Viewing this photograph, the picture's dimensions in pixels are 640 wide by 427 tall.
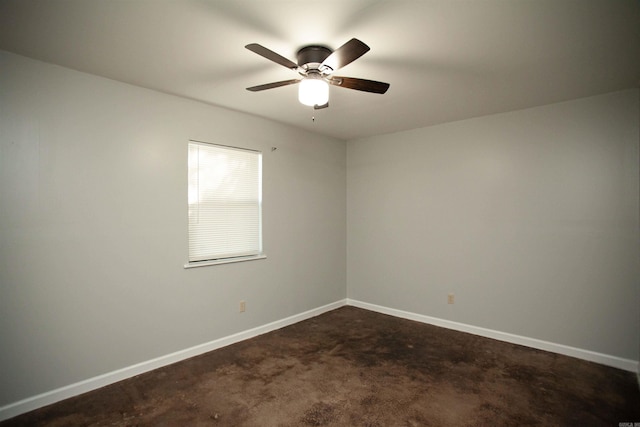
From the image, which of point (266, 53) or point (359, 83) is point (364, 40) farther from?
point (266, 53)

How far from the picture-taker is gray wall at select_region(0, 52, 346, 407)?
2.25 m

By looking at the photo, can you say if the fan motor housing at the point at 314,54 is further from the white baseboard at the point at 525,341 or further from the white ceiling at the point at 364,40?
the white baseboard at the point at 525,341

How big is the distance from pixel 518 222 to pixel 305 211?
2.47 meters

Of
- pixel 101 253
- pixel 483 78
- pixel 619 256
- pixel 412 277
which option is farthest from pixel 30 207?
pixel 619 256

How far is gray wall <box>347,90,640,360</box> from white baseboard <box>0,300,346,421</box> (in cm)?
182

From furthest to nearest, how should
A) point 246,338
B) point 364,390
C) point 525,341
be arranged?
point 246,338, point 525,341, point 364,390

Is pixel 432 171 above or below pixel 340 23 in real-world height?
below

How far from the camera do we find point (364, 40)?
80.6 inches

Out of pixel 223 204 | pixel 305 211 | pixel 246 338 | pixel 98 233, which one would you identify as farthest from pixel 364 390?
pixel 98 233

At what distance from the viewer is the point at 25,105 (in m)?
2.28

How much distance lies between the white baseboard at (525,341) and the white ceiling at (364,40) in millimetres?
2419

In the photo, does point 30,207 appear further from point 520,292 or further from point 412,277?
point 520,292

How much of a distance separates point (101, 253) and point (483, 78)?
3406 mm

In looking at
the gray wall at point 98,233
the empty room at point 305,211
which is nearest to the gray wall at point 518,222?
the empty room at point 305,211
